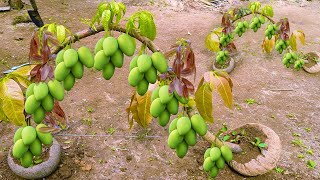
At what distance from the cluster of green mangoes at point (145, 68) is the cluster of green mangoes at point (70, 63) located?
0.63 ft

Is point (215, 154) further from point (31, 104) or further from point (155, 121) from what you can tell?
point (155, 121)

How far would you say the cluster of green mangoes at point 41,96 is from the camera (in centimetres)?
131

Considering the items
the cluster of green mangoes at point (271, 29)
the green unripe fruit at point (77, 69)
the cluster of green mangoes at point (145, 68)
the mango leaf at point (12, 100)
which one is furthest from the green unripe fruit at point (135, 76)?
the cluster of green mangoes at point (271, 29)

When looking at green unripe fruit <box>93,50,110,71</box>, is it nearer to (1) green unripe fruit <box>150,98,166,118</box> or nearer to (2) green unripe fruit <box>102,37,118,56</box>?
(2) green unripe fruit <box>102,37,118,56</box>

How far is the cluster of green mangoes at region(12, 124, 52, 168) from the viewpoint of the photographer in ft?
4.67

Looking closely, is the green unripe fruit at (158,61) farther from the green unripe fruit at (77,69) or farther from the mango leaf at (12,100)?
the mango leaf at (12,100)

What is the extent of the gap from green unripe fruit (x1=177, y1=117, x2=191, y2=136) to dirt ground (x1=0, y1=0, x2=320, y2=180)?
2174 mm

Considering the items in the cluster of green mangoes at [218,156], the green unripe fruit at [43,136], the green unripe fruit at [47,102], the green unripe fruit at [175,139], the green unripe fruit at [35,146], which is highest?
the green unripe fruit at [47,102]

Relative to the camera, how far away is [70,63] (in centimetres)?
128

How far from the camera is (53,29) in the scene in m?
1.51

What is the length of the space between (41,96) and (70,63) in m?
0.19

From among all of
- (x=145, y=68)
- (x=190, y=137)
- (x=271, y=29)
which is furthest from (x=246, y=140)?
(x=145, y=68)

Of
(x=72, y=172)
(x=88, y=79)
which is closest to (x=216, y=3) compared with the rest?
(x=88, y=79)

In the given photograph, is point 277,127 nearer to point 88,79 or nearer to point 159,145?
point 159,145
